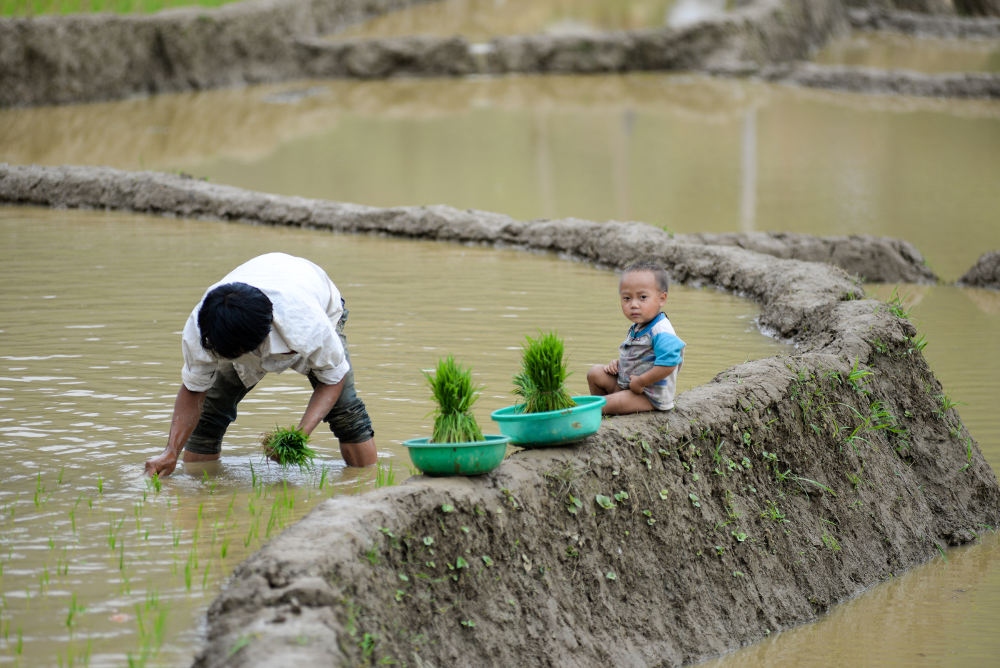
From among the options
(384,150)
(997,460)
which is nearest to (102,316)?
(997,460)

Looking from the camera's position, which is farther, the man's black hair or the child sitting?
the child sitting

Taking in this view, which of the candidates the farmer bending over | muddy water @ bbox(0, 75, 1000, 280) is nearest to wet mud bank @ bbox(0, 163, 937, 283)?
muddy water @ bbox(0, 75, 1000, 280)

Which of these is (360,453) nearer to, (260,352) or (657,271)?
(260,352)

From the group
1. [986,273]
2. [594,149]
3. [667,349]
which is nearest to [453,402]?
[667,349]

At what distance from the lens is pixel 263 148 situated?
54.4 ft

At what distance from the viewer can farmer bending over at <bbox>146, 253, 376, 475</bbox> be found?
4.52 m

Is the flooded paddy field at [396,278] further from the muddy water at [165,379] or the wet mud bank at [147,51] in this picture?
the wet mud bank at [147,51]

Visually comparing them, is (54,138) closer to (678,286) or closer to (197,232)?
(197,232)

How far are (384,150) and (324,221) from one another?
499 cm

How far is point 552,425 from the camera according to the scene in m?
4.57

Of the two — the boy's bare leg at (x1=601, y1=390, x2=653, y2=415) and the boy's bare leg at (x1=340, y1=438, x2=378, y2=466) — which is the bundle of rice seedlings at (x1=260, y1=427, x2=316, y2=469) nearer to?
the boy's bare leg at (x1=340, y1=438, x2=378, y2=466)

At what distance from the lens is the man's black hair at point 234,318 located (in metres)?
4.47

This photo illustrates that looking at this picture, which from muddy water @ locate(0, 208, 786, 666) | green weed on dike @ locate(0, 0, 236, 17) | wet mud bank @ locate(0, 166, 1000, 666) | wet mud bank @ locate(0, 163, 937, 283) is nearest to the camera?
wet mud bank @ locate(0, 166, 1000, 666)

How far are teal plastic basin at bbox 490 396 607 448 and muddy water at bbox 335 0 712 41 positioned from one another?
22225mm
